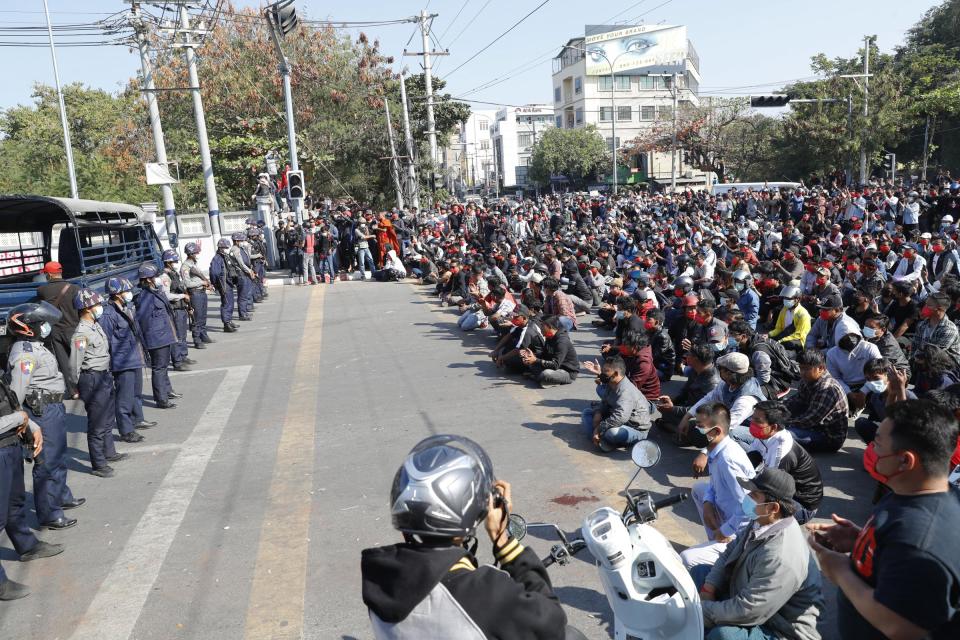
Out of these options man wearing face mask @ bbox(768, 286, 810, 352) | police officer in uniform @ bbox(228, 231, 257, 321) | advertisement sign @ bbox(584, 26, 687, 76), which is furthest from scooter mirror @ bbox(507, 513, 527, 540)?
advertisement sign @ bbox(584, 26, 687, 76)

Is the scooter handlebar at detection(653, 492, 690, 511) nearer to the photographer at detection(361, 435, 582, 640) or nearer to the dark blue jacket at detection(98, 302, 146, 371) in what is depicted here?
the photographer at detection(361, 435, 582, 640)

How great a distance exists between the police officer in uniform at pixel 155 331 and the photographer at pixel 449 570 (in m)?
7.86

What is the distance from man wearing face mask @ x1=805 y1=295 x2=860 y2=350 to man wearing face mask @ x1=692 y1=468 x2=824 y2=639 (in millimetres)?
5037

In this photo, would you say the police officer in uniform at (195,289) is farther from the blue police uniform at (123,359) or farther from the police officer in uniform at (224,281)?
the blue police uniform at (123,359)

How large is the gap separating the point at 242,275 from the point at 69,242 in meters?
3.64

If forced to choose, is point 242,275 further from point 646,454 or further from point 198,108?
point 646,454

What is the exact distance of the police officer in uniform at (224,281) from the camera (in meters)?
13.9

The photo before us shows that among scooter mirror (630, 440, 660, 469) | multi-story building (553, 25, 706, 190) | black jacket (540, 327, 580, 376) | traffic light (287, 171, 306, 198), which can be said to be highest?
multi-story building (553, 25, 706, 190)

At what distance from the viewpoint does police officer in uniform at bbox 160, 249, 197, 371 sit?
11220 mm

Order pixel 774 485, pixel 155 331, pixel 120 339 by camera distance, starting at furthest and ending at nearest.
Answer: pixel 155 331
pixel 120 339
pixel 774 485

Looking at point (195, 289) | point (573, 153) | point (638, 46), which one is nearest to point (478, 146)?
point (638, 46)

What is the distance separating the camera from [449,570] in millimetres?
2100

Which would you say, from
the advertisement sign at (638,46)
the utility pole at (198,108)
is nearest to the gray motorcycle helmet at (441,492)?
the utility pole at (198,108)

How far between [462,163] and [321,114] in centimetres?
6572
